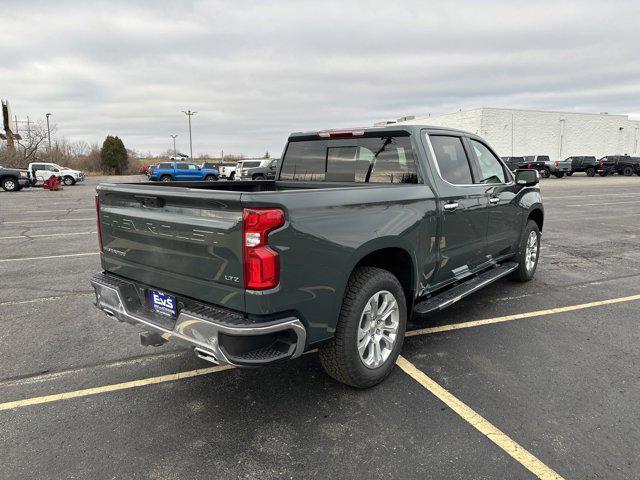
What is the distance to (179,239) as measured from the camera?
9.25ft

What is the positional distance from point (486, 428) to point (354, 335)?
101cm

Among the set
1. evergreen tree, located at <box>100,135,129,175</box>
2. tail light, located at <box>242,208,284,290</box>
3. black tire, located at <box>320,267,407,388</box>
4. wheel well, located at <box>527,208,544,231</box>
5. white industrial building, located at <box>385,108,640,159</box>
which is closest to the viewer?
tail light, located at <box>242,208,284,290</box>

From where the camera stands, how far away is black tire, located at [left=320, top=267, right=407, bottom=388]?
3.03 m

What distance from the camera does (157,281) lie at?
10.0 feet

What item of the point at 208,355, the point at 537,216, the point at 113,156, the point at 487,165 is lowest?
the point at 208,355

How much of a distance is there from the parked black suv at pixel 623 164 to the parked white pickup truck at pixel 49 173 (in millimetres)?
46050

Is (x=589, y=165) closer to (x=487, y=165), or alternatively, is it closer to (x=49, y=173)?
(x=487, y=165)

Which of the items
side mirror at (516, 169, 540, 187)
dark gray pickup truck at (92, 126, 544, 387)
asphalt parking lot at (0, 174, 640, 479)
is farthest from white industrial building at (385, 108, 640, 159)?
asphalt parking lot at (0, 174, 640, 479)

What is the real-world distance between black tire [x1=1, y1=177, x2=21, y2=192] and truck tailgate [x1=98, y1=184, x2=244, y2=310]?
1100 inches

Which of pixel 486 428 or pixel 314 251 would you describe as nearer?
pixel 314 251

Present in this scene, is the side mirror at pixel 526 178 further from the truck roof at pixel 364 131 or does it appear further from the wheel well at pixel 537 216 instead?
the truck roof at pixel 364 131

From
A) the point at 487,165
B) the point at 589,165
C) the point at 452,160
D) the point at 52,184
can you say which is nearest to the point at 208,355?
the point at 452,160

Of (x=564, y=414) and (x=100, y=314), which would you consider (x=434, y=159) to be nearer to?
(x=564, y=414)

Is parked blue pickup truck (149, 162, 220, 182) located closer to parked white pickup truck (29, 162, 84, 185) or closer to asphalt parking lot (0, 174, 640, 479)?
parked white pickup truck (29, 162, 84, 185)
